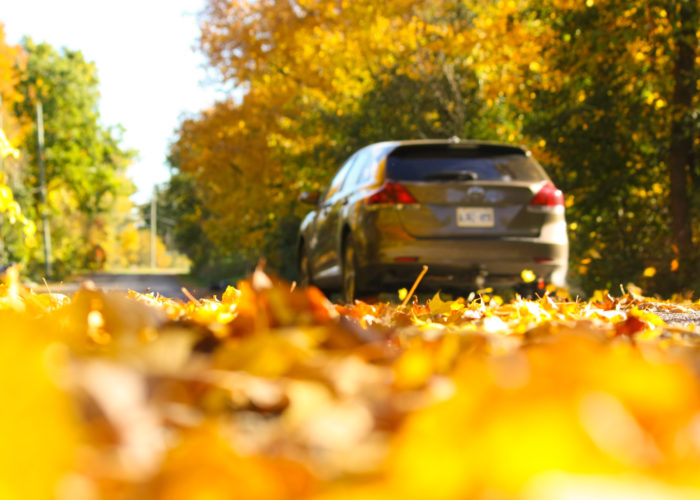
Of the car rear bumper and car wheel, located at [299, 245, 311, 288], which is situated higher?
the car rear bumper

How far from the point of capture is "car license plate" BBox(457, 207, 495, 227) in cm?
744

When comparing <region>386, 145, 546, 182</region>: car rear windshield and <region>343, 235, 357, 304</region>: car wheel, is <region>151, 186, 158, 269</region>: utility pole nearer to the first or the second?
<region>343, 235, 357, 304</region>: car wheel

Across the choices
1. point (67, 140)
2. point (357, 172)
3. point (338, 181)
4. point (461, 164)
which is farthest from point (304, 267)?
point (67, 140)

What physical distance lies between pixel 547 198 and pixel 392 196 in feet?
5.10

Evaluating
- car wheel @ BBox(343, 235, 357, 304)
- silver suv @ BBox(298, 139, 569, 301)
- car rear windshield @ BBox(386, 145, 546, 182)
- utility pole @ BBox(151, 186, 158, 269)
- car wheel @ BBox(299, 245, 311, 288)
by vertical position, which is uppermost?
car rear windshield @ BBox(386, 145, 546, 182)

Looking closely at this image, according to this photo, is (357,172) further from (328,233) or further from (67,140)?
(67,140)

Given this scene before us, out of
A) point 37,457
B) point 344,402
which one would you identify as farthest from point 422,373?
point 37,457

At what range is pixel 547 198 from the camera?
773 centimetres

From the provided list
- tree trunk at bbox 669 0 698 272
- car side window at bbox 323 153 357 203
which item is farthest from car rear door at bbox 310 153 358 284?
tree trunk at bbox 669 0 698 272

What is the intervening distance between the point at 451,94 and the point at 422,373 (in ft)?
56.9

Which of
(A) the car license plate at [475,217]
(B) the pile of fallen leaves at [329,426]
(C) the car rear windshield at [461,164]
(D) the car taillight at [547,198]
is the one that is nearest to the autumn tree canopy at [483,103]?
(D) the car taillight at [547,198]

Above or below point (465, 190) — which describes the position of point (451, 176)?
above

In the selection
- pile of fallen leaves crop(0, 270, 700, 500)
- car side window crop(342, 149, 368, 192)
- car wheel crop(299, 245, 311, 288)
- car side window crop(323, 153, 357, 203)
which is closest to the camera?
pile of fallen leaves crop(0, 270, 700, 500)

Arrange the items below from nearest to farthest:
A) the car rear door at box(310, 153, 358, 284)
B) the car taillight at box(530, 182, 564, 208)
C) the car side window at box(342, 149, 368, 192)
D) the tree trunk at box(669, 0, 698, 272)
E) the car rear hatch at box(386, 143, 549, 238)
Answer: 1. the car rear hatch at box(386, 143, 549, 238)
2. the car taillight at box(530, 182, 564, 208)
3. the car side window at box(342, 149, 368, 192)
4. the car rear door at box(310, 153, 358, 284)
5. the tree trunk at box(669, 0, 698, 272)
